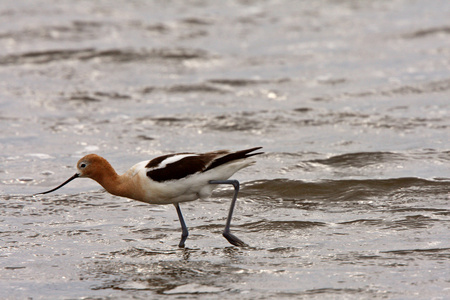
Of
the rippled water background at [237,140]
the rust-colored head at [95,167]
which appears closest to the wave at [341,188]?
the rippled water background at [237,140]

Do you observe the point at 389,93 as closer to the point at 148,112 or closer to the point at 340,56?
the point at 340,56

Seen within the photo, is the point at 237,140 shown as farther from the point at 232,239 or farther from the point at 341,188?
the point at 232,239

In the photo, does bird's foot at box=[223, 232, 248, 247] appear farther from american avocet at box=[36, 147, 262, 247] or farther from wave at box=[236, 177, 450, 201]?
wave at box=[236, 177, 450, 201]

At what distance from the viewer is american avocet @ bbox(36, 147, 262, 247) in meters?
6.62

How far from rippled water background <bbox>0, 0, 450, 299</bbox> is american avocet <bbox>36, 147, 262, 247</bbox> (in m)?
0.49

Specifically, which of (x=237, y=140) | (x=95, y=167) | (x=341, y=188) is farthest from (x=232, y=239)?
(x=237, y=140)

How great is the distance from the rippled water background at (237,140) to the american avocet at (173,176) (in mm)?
493

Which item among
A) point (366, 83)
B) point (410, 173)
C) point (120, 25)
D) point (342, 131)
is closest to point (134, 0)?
point (120, 25)

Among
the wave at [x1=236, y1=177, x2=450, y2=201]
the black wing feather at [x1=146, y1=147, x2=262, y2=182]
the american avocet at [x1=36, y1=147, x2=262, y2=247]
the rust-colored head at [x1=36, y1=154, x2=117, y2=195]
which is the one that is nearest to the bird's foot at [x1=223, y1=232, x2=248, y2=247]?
the american avocet at [x1=36, y1=147, x2=262, y2=247]

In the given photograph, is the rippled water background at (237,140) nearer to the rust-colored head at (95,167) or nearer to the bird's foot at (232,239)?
the bird's foot at (232,239)

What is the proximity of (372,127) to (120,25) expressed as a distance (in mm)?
9186

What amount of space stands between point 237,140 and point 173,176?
403cm

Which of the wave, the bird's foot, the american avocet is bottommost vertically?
the bird's foot

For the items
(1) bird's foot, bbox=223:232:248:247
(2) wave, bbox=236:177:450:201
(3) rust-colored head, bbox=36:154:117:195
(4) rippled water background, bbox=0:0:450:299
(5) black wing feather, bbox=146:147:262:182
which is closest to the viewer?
(4) rippled water background, bbox=0:0:450:299
